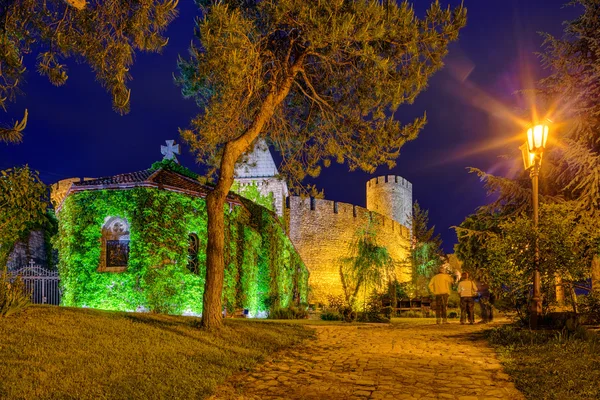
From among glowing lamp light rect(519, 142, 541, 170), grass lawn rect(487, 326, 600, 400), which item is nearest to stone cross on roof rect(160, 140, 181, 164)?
glowing lamp light rect(519, 142, 541, 170)

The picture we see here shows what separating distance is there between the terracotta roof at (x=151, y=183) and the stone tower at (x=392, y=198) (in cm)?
2534

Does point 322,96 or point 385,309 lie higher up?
point 322,96

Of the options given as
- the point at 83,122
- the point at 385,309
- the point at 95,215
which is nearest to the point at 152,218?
the point at 95,215

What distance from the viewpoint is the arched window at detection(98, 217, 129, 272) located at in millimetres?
13555

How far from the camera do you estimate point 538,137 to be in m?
8.47

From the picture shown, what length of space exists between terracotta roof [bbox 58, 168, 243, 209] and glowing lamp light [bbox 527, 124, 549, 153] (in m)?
8.07

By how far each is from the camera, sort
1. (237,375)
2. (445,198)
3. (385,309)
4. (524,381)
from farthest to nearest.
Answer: (445,198) → (385,309) → (237,375) → (524,381)

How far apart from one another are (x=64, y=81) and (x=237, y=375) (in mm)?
6016

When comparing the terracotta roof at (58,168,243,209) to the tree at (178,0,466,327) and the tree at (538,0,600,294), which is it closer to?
the tree at (178,0,466,327)

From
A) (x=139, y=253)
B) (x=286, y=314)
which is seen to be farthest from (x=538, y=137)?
(x=139, y=253)

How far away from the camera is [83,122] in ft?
285

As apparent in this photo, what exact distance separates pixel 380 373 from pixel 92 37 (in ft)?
23.8

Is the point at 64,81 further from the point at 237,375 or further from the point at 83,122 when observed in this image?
the point at 83,122

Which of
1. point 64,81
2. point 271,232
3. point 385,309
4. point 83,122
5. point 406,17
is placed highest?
point 83,122
